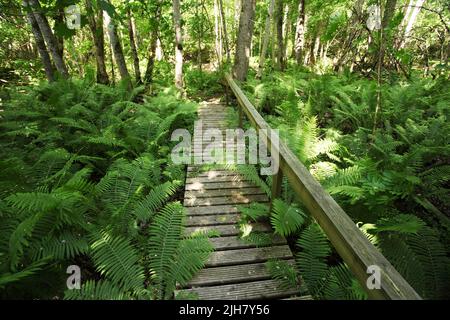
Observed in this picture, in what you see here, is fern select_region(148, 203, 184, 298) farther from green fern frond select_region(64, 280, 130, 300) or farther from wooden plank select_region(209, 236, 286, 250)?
wooden plank select_region(209, 236, 286, 250)

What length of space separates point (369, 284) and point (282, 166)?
1.53 meters

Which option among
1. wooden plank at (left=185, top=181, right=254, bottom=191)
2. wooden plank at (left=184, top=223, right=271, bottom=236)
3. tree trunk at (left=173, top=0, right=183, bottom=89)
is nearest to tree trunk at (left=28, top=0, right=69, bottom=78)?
tree trunk at (left=173, top=0, right=183, bottom=89)

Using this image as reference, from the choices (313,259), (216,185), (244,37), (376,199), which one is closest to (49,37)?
(244,37)

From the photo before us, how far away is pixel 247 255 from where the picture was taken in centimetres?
287

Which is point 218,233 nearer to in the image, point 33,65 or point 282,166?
point 282,166

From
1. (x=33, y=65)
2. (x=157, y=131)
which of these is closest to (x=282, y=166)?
(x=157, y=131)

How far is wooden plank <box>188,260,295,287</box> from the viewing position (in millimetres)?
2545

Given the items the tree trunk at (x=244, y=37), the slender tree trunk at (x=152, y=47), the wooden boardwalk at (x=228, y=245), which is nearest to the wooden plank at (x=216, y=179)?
the wooden boardwalk at (x=228, y=245)

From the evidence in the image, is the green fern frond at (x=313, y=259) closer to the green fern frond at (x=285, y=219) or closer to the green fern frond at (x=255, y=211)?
the green fern frond at (x=285, y=219)

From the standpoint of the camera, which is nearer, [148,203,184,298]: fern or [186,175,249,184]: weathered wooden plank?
[148,203,184,298]: fern

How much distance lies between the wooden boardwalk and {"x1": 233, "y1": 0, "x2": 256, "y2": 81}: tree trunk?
16.7ft

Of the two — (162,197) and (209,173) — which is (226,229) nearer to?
(162,197)

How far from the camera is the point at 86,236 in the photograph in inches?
103

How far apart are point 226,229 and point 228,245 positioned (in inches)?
11.4
